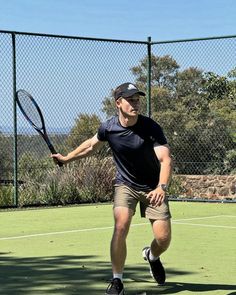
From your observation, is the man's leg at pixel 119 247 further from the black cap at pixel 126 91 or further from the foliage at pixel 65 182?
the foliage at pixel 65 182

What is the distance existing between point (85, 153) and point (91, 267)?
139 centimetres

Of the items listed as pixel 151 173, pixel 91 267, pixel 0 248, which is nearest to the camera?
pixel 151 173

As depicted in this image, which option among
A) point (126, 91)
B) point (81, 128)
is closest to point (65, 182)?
point (81, 128)

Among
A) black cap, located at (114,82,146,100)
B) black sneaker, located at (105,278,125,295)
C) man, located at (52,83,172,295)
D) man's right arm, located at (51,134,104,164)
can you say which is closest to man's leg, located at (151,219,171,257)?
man, located at (52,83,172,295)

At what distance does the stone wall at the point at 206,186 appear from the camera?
56.1 feet

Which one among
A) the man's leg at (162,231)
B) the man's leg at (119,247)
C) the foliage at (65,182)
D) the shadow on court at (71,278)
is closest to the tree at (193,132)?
the foliage at (65,182)

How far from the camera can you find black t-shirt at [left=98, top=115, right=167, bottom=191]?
5.86 metres

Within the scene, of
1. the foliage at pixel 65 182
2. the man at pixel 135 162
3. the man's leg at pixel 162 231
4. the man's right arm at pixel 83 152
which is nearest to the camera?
the man at pixel 135 162

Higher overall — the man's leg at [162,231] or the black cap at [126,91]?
the black cap at [126,91]

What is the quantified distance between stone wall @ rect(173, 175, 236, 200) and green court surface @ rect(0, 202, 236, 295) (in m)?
4.35

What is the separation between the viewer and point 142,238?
930cm

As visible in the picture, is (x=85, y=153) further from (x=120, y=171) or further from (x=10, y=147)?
(x=10, y=147)

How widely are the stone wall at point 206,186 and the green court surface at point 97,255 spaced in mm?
4349

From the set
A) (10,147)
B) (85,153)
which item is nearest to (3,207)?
(10,147)
